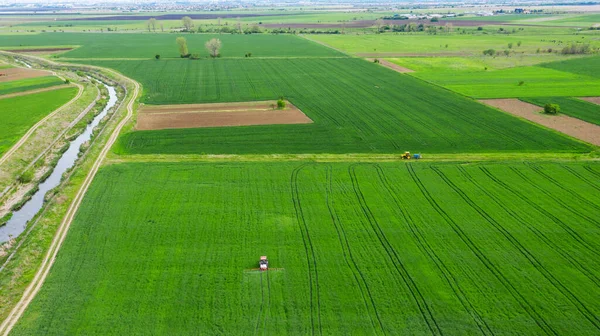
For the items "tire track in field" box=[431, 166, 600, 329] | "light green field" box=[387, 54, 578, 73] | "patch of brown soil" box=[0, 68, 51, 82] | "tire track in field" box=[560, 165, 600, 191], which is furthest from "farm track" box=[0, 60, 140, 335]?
"light green field" box=[387, 54, 578, 73]

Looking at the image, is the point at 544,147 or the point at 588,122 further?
the point at 588,122

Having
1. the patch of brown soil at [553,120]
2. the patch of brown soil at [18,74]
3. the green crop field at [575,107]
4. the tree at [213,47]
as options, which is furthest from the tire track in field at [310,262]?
the tree at [213,47]

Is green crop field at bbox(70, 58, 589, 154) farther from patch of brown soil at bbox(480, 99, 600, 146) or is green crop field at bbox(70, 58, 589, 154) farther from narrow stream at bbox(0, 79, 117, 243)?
narrow stream at bbox(0, 79, 117, 243)

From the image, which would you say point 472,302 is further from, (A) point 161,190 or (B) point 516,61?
(B) point 516,61

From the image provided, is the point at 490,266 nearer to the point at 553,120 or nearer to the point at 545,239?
the point at 545,239

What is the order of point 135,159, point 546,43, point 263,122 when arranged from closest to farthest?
1. point 135,159
2. point 263,122
3. point 546,43

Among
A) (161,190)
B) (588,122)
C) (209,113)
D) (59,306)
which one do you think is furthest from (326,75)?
(59,306)

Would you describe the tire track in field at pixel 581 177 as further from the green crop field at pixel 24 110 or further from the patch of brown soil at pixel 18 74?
the patch of brown soil at pixel 18 74
